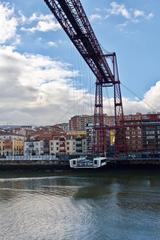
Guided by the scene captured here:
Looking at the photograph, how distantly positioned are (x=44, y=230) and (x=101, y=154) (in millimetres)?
28275

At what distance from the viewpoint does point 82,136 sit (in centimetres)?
7194

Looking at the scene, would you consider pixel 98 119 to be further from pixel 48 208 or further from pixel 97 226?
pixel 97 226

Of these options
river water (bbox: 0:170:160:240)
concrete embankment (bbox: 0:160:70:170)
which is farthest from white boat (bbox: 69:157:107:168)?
river water (bbox: 0:170:160:240)

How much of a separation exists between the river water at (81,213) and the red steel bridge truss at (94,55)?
9323mm

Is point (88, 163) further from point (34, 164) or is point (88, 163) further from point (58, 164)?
point (34, 164)

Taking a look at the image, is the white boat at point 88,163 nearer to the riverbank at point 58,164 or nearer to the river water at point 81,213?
the riverbank at point 58,164

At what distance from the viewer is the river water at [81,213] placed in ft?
39.1

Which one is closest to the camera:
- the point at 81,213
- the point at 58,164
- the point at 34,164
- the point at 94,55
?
the point at 81,213

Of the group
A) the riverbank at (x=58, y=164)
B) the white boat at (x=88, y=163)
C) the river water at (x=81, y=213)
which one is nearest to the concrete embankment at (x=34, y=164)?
the riverbank at (x=58, y=164)

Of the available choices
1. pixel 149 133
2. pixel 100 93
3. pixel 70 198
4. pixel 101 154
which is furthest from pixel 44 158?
pixel 149 133

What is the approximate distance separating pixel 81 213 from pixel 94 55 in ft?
54.1

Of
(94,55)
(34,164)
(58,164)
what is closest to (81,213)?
(94,55)

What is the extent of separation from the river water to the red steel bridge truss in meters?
9.32

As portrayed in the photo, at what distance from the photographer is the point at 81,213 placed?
1513cm
